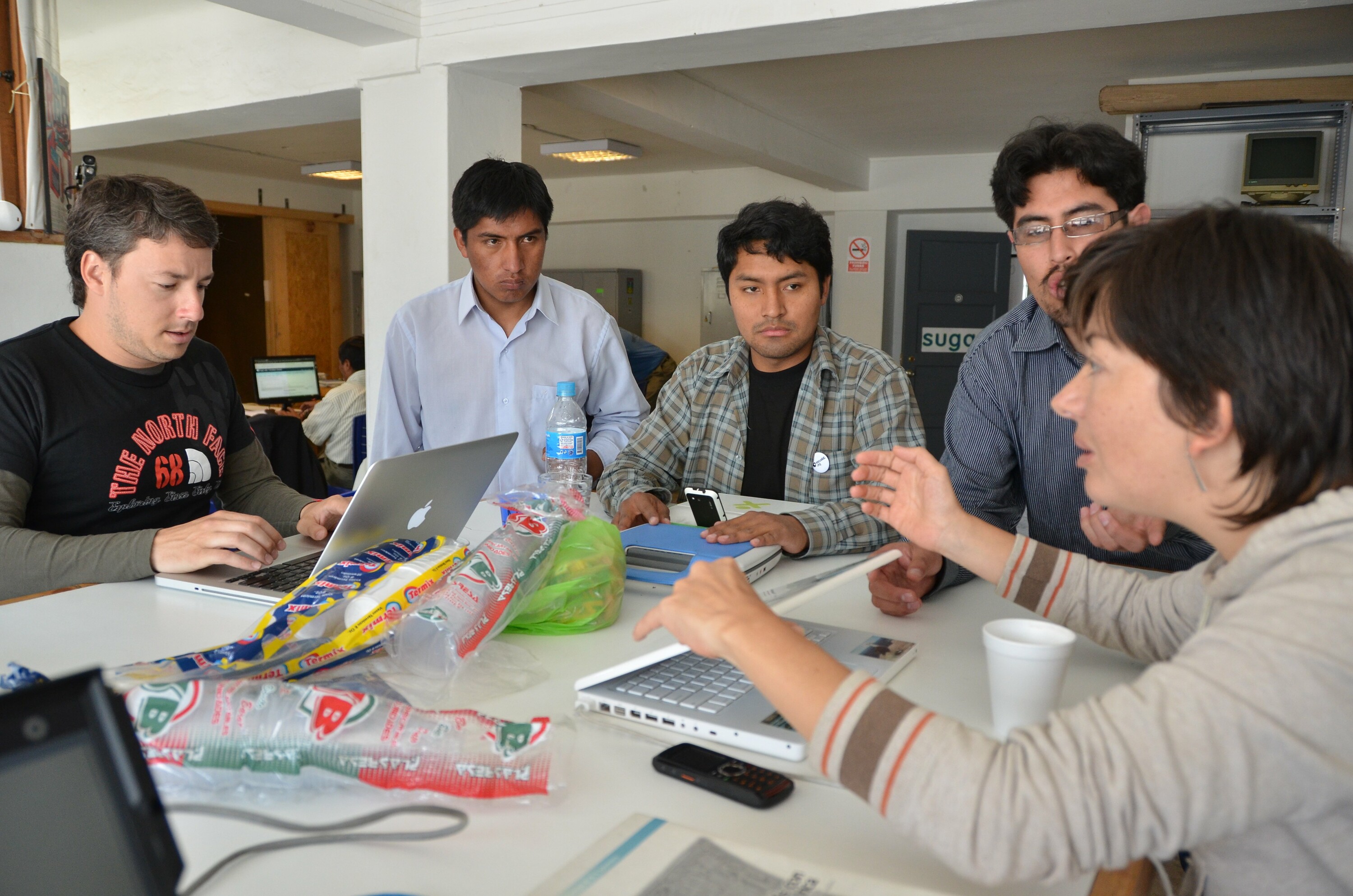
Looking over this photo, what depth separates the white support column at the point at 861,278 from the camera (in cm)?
851

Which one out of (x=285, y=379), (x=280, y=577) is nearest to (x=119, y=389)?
(x=280, y=577)

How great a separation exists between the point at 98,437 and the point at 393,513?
73 cm

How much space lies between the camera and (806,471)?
2.27 metres

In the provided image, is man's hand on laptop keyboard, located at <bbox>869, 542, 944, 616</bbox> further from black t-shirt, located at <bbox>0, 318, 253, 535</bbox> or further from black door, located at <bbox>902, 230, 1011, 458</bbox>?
black door, located at <bbox>902, 230, 1011, 458</bbox>

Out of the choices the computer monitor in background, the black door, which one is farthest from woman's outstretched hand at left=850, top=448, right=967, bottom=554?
the black door

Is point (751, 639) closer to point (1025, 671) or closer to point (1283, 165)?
point (1025, 671)

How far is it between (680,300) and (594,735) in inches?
356

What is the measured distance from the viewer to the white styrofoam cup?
94 cm

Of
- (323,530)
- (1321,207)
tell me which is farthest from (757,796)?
(1321,207)

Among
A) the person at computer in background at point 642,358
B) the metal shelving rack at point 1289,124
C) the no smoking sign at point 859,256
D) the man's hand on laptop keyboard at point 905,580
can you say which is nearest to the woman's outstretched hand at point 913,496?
the man's hand on laptop keyboard at point 905,580

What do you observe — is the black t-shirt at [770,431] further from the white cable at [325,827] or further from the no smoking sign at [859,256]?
the no smoking sign at [859,256]

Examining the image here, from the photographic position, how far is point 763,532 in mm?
1656

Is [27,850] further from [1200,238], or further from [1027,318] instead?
[1027,318]

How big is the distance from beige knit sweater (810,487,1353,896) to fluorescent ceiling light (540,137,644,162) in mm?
6999
